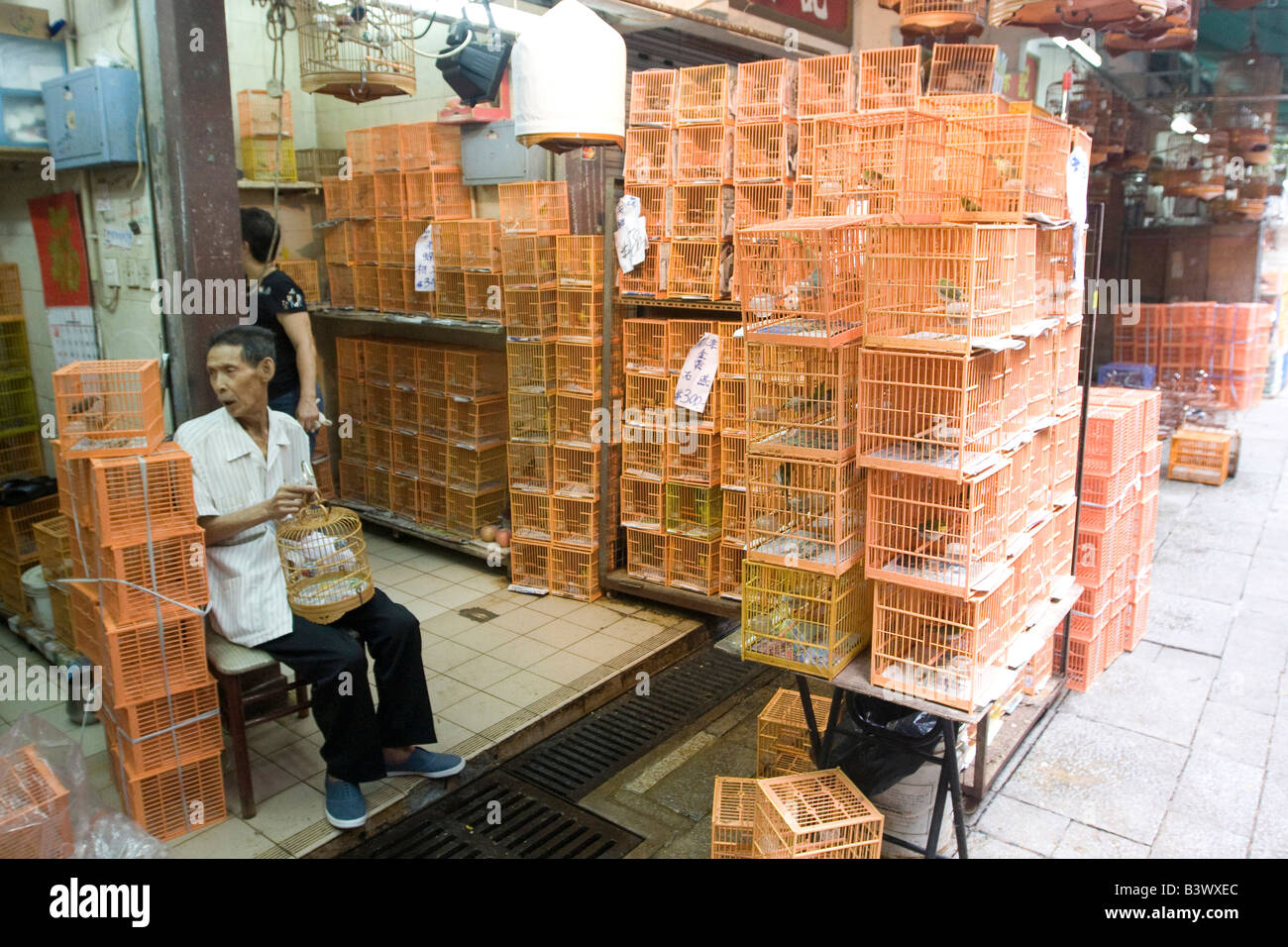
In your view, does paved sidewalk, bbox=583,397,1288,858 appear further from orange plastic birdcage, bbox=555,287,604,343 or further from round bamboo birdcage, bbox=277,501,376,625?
orange plastic birdcage, bbox=555,287,604,343

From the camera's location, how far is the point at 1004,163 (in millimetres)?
3436

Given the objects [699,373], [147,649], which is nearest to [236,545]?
[147,649]

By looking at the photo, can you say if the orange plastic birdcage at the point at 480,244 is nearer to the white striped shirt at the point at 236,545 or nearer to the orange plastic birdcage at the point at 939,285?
the white striped shirt at the point at 236,545

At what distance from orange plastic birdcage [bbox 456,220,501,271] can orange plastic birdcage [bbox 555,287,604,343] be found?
2.58 ft

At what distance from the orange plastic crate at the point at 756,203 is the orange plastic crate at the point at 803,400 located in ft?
5.57

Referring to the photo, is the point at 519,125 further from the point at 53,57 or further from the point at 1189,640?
the point at 1189,640

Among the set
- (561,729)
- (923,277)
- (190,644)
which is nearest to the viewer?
(923,277)

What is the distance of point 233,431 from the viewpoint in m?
3.67

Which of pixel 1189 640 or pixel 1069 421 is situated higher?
pixel 1069 421

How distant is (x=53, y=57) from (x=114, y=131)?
96cm

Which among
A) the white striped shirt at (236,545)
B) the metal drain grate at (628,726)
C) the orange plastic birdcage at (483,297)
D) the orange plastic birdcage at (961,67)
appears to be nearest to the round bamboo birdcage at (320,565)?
the white striped shirt at (236,545)

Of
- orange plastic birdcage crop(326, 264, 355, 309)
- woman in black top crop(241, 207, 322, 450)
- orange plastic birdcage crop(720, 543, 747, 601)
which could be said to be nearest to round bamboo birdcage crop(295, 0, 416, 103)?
woman in black top crop(241, 207, 322, 450)

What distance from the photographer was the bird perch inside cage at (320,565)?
3.83 m

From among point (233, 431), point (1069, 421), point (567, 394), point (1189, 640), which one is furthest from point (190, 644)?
point (1189, 640)
